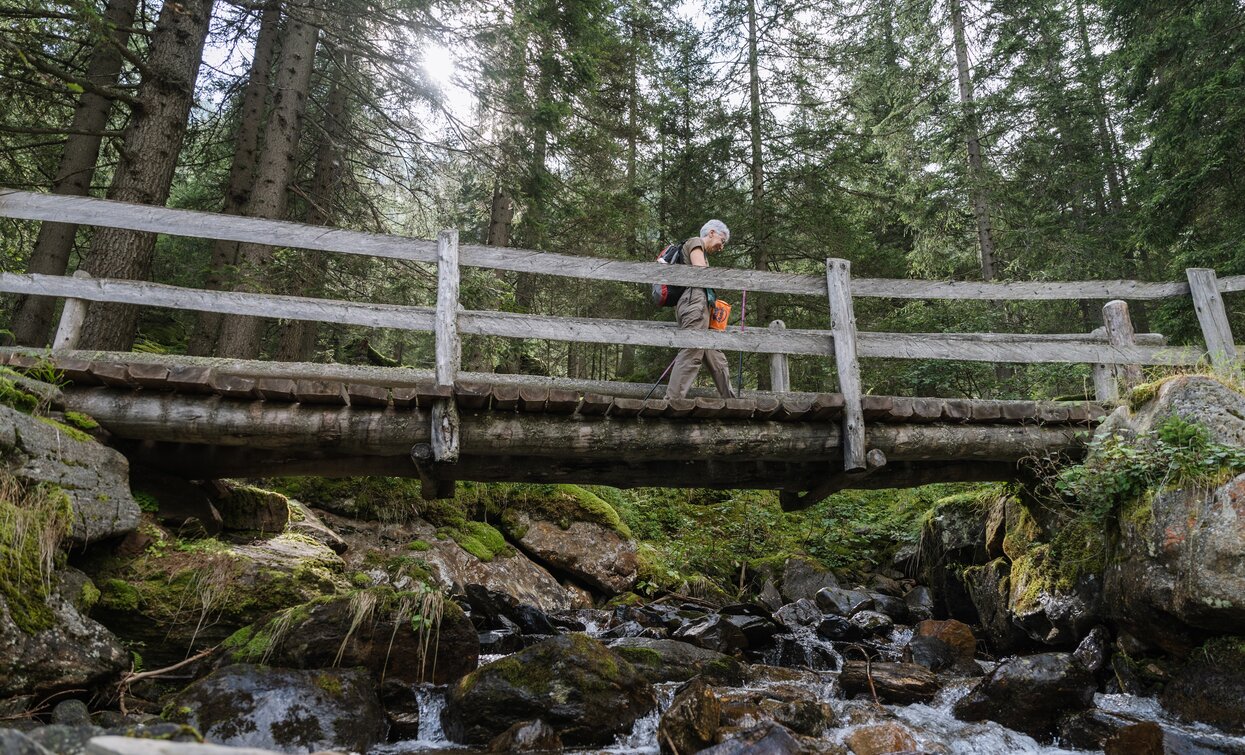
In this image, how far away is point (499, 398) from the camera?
214 inches

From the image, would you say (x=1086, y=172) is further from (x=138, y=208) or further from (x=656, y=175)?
(x=138, y=208)

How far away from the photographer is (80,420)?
4.95m

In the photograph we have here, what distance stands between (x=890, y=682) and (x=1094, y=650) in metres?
1.89

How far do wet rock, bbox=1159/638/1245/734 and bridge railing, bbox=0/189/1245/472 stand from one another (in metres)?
2.66

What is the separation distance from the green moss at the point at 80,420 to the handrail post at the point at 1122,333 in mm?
9072

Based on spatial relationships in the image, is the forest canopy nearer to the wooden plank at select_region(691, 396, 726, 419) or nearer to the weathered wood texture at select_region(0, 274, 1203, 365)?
the weathered wood texture at select_region(0, 274, 1203, 365)

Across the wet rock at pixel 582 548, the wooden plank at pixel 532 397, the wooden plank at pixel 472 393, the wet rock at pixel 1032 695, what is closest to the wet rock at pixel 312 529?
the wet rock at pixel 582 548

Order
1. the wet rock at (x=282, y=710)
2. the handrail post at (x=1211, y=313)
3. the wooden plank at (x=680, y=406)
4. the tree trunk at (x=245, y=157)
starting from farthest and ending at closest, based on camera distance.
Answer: the tree trunk at (x=245, y=157) < the handrail post at (x=1211, y=313) < the wooden plank at (x=680, y=406) < the wet rock at (x=282, y=710)

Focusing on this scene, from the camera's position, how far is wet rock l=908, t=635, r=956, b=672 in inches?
272

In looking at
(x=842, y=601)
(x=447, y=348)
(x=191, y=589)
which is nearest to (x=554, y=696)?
(x=447, y=348)

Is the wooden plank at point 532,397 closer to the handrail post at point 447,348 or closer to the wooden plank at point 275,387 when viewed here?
the handrail post at point 447,348

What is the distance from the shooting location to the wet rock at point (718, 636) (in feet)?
23.7

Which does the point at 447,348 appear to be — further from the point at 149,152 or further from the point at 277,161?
the point at 277,161

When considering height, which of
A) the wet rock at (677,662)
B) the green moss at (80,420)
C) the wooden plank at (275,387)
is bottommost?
the wet rock at (677,662)
